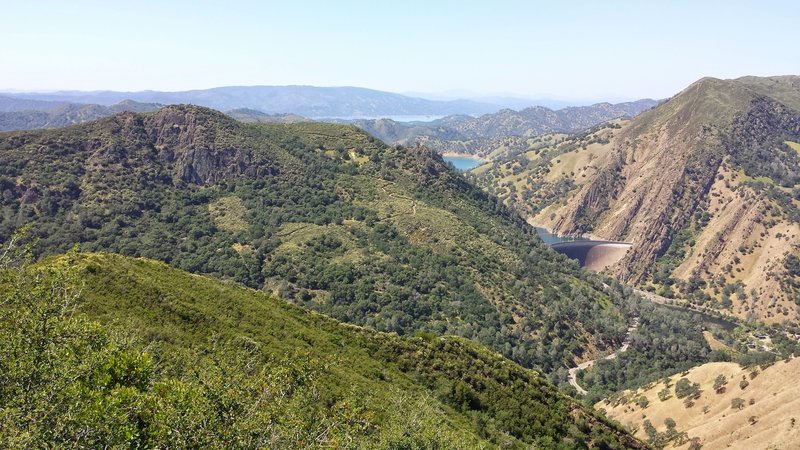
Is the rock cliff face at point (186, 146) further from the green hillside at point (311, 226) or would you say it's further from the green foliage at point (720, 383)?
the green foliage at point (720, 383)

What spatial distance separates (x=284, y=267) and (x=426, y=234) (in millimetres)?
40669

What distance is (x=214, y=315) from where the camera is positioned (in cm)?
5184

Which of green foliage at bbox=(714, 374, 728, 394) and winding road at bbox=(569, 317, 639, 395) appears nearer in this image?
green foliage at bbox=(714, 374, 728, 394)

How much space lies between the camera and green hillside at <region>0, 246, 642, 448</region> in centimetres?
1612

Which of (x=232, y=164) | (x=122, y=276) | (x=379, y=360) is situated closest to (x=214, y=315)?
(x=122, y=276)

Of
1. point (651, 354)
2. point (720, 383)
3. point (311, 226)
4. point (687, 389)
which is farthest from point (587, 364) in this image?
point (311, 226)

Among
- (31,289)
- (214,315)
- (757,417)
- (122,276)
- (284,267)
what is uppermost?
(31,289)

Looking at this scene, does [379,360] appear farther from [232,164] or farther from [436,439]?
[232,164]

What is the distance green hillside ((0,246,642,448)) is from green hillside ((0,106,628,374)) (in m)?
37.3

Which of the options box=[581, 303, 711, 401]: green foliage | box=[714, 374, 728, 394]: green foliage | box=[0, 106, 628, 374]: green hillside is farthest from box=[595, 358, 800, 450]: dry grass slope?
box=[0, 106, 628, 374]: green hillside

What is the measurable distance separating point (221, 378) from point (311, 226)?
4352 inches

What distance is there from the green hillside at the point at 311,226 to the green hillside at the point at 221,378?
122ft

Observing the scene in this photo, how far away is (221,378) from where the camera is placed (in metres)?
19.8

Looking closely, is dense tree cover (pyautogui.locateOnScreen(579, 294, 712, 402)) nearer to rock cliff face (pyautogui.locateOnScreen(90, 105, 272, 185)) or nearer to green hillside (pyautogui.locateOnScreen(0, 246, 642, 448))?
green hillside (pyautogui.locateOnScreen(0, 246, 642, 448))
